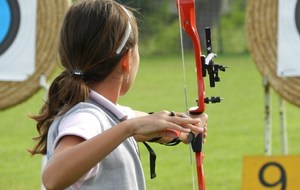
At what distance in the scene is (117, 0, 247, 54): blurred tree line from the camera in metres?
15.1

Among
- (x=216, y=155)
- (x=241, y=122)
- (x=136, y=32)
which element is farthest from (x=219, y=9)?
(x=136, y=32)

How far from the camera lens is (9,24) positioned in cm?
482

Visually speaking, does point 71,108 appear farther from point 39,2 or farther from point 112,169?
point 39,2

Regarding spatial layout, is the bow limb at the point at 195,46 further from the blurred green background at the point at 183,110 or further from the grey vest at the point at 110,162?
the blurred green background at the point at 183,110

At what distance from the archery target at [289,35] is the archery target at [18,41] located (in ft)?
3.95

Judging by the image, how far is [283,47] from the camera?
4.62 metres

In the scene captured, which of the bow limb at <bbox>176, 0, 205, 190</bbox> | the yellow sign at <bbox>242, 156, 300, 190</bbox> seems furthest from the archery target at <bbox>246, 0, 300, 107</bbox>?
the bow limb at <bbox>176, 0, 205, 190</bbox>

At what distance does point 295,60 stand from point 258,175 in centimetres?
78

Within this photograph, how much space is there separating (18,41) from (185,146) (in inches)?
80.5

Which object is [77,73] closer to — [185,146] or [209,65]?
[209,65]

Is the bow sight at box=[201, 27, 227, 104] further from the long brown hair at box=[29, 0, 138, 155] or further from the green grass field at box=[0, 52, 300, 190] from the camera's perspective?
the green grass field at box=[0, 52, 300, 190]

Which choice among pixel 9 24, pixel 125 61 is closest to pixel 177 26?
pixel 9 24

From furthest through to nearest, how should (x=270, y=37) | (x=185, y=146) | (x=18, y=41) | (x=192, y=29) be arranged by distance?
(x=185, y=146) < (x=18, y=41) < (x=270, y=37) < (x=192, y=29)

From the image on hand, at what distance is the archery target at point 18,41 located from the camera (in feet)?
15.3
